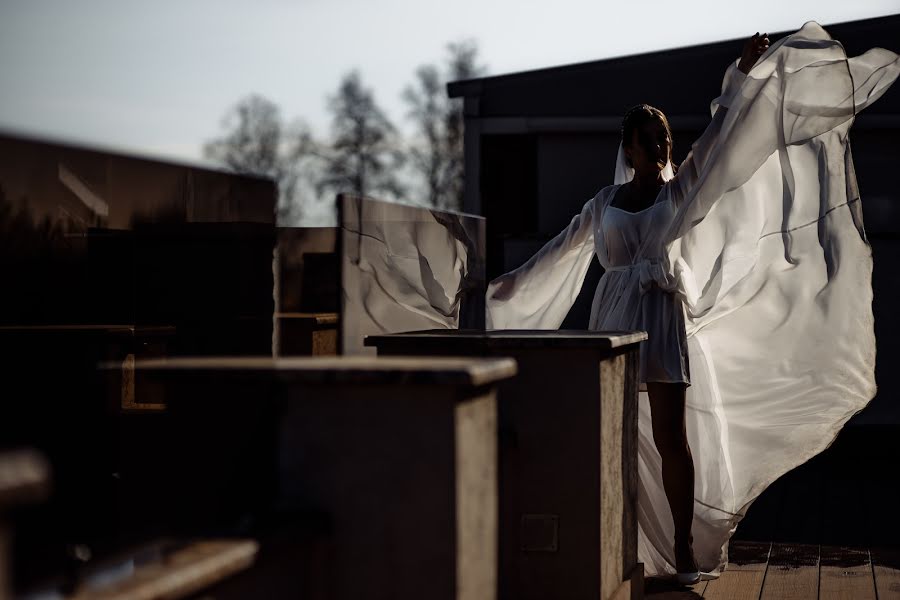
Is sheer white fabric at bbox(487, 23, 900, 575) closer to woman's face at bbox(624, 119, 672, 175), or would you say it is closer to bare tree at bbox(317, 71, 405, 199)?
woman's face at bbox(624, 119, 672, 175)

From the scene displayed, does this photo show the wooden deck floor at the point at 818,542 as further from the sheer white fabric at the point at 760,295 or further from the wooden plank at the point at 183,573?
the wooden plank at the point at 183,573

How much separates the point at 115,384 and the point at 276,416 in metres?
0.47

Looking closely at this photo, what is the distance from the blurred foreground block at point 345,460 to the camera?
2.61 meters

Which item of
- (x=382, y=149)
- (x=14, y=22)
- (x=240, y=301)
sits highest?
(x=382, y=149)

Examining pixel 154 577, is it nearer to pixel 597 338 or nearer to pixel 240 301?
pixel 240 301

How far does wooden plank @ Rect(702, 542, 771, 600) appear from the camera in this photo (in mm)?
5559

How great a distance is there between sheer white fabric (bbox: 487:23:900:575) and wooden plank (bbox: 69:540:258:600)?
3744 millimetres

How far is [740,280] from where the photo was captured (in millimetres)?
6293

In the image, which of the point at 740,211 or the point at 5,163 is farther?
the point at 740,211

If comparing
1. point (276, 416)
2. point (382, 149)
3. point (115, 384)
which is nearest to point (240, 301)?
point (115, 384)

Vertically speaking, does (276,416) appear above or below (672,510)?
above

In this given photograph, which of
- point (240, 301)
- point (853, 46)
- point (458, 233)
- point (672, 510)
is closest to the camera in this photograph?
point (240, 301)

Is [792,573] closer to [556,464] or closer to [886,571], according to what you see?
[886,571]

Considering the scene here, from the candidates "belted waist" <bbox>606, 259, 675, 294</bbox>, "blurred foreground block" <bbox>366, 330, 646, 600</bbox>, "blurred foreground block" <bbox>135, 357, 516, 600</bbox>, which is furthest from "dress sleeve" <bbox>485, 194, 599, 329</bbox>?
"blurred foreground block" <bbox>135, 357, 516, 600</bbox>
